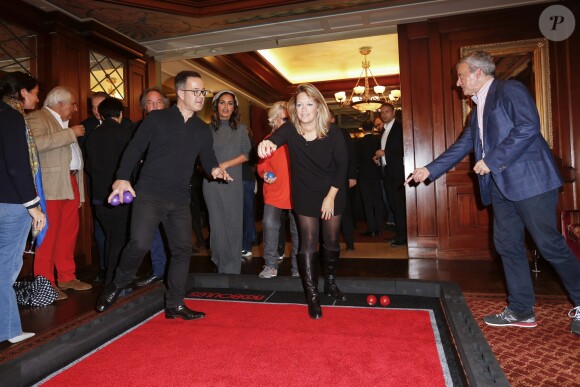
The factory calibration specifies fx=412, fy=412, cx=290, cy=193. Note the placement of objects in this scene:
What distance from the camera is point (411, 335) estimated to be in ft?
7.55

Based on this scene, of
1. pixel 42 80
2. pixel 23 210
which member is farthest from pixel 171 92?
pixel 23 210

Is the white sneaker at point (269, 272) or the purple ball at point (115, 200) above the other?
the purple ball at point (115, 200)

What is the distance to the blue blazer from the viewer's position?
7.77 feet

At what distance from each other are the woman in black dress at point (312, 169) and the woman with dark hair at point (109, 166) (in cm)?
163

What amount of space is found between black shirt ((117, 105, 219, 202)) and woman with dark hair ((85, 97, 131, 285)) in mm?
1062

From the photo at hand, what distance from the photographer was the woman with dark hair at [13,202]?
221 centimetres

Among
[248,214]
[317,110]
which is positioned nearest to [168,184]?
[317,110]

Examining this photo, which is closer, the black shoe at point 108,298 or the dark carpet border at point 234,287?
the dark carpet border at point 234,287

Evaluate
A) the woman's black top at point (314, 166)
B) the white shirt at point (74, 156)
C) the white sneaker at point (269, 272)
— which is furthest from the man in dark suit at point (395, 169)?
the white shirt at point (74, 156)

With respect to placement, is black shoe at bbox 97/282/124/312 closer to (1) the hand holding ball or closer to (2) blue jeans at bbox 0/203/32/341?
(2) blue jeans at bbox 0/203/32/341

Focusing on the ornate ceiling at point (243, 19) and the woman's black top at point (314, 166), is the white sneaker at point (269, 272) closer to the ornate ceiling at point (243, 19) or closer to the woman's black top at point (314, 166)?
the woman's black top at point (314, 166)

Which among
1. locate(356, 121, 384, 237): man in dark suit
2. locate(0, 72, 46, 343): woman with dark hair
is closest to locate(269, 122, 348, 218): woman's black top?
locate(0, 72, 46, 343): woman with dark hair

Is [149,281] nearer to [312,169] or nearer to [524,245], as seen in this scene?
[312,169]

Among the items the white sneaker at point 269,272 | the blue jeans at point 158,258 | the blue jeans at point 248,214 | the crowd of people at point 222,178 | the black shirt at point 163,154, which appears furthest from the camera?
the blue jeans at point 248,214
